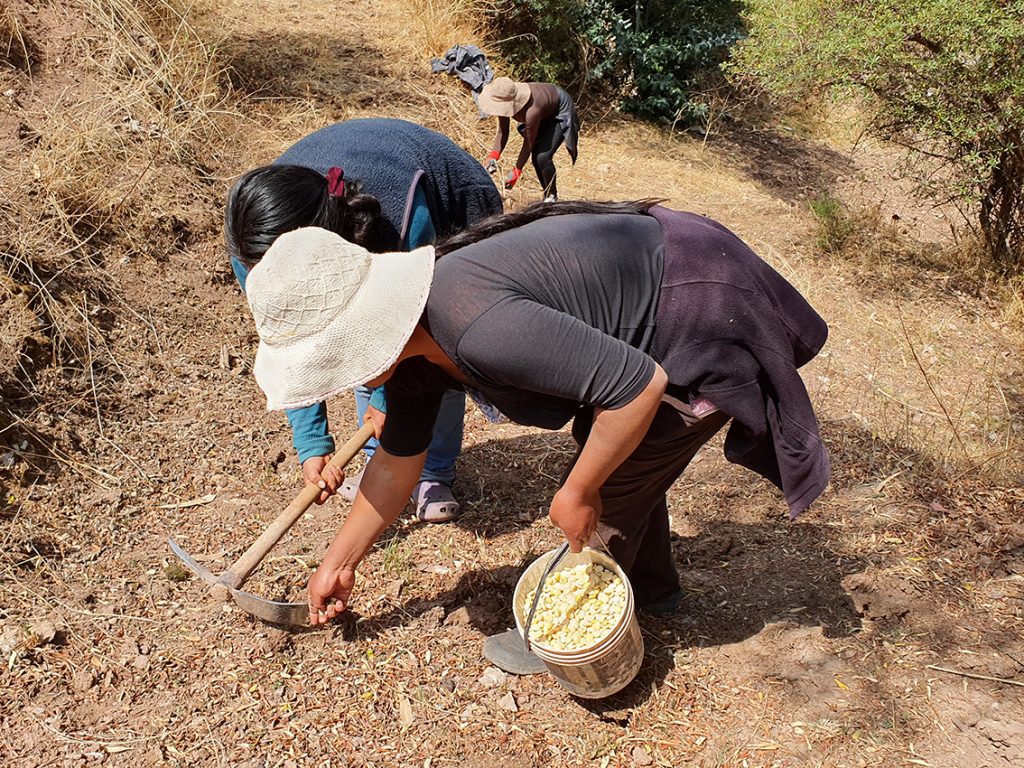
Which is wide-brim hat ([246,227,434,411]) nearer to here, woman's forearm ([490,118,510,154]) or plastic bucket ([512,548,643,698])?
plastic bucket ([512,548,643,698])

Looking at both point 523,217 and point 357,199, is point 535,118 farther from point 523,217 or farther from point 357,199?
point 523,217

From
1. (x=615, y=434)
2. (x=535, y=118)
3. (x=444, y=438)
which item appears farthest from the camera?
(x=535, y=118)

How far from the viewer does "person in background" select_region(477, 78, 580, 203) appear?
21.5ft

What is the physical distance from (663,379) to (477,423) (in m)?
2.43

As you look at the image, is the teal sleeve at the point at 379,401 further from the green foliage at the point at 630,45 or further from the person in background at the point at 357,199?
the green foliage at the point at 630,45

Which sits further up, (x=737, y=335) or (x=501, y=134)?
(x=737, y=335)

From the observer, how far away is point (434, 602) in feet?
9.61

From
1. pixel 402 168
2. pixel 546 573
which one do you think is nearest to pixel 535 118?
pixel 402 168

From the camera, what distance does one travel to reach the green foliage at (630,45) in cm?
900

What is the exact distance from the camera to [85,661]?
2.61 meters

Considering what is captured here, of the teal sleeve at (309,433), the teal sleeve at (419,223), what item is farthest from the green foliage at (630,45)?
the teal sleeve at (309,433)

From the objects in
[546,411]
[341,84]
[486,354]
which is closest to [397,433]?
[546,411]

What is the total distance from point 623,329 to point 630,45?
321 inches

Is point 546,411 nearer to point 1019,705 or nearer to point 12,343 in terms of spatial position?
point 1019,705
